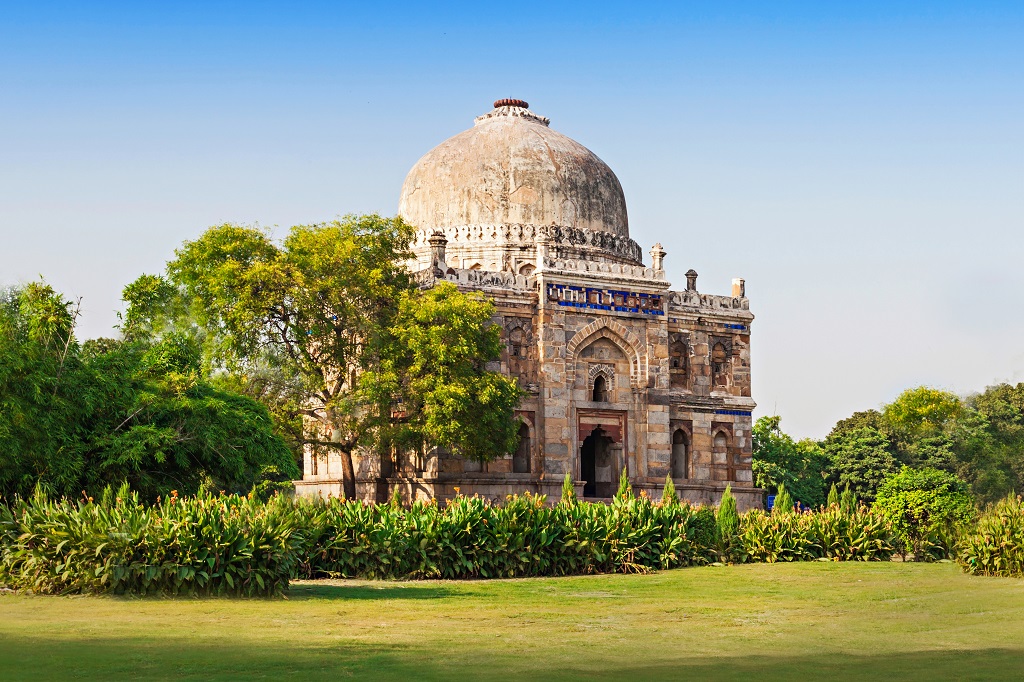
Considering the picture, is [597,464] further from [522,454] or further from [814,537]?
[814,537]

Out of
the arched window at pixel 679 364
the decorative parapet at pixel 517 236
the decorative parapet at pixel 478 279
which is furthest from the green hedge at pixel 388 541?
the decorative parapet at pixel 517 236

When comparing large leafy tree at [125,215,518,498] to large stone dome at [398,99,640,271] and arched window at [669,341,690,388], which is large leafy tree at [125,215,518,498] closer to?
large stone dome at [398,99,640,271]

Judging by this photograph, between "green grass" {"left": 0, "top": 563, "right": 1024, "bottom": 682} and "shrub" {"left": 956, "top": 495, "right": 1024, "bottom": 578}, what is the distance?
82 centimetres

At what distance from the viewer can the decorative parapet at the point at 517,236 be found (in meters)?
38.8

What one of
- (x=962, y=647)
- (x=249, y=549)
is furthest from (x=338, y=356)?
(x=962, y=647)

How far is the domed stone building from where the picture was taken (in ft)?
116

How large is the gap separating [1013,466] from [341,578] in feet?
138

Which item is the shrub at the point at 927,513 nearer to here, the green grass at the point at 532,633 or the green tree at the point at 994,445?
the green grass at the point at 532,633

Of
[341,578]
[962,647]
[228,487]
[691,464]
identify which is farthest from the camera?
[691,464]

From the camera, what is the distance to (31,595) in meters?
16.3

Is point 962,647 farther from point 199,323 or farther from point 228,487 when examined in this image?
point 199,323

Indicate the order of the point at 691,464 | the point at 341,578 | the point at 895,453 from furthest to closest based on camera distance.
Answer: the point at 895,453, the point at 691,464, the point at 341,578

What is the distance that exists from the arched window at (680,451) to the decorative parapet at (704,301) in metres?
3.73

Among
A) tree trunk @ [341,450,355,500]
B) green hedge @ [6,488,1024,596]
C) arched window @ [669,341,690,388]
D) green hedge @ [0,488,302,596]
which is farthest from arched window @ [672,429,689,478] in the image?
green hedge @ [0,488,302,596]
